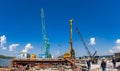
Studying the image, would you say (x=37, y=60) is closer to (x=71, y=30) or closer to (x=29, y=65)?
(x=29, y=65)

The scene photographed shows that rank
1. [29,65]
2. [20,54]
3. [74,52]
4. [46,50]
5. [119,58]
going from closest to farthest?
[29,65] → [119,58] → [20,54] → [74,52] → [46,50]

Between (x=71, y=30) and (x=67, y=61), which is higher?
(x=71, y=30)

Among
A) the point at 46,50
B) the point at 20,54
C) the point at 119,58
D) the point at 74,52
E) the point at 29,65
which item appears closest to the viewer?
the point at 29,65

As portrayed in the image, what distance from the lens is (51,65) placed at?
234 ft

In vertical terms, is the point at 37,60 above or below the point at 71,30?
below

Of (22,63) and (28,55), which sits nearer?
(22,63)

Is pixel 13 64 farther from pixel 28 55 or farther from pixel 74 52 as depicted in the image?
pixel 74 52

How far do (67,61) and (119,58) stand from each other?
602 inches

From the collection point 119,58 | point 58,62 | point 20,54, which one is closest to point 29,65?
point 58,62

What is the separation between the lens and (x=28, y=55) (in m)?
91.8

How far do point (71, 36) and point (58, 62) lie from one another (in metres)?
29.4

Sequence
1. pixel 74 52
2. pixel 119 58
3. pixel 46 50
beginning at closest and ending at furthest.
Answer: pixel 119 58 < pixel 74 52 < pixel 46 50

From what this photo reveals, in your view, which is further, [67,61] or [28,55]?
[28,55]

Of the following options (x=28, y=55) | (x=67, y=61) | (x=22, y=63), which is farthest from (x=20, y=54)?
(x=67, y=61)
